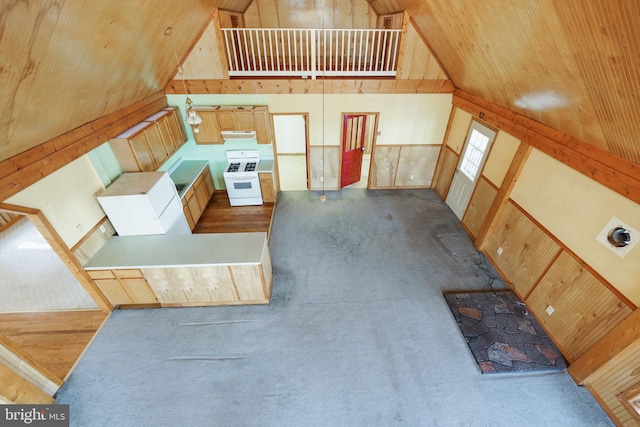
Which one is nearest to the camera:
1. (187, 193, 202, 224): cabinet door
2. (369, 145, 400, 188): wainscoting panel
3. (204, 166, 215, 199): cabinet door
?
(187, 193, 202, 224): cabinet door

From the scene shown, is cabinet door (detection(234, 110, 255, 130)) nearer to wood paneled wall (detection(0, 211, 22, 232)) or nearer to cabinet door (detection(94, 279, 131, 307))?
cabinet door (detection(94, 279, 131, 307))

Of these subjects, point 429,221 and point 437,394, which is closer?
point 437,394

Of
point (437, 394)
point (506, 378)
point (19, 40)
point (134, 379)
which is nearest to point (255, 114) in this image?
point (19, 40)

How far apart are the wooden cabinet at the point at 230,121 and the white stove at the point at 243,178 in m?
0.58

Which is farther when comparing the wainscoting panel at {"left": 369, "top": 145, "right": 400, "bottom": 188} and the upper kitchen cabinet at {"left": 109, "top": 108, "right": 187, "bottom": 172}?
the wainscoting panel at {"left": 369, "top": 145, "right": 400, "bottom": 188}

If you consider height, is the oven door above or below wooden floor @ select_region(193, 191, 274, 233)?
above

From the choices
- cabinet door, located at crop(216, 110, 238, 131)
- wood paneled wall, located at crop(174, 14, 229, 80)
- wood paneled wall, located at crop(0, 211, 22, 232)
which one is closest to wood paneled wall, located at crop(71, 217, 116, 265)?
A: cabinet door, located at crop(216, 110, 238, 131)

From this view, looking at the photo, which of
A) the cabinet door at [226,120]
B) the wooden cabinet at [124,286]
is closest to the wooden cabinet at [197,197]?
the cabinet door at [226,120]

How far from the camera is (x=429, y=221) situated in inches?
229

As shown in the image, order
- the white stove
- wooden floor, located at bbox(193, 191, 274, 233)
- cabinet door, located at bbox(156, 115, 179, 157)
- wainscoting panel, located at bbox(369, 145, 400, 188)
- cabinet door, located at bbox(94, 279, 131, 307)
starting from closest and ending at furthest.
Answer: cabinet door, located at bbox(94, 279, 131, 307), cabinet door, located at bbox(156, 115, 179, 157), wooden floor, located at bbox(193, 191, 274, 233), the white stove, wainscoting panel, located at bbox(369, 145, 400, 188)

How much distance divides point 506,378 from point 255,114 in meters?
5.97

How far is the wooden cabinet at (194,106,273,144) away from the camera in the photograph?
5.48m

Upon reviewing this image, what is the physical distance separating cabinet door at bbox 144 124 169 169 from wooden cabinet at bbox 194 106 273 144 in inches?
37.8

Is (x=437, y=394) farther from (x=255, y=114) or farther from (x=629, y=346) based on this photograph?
(x=255, y=114)
